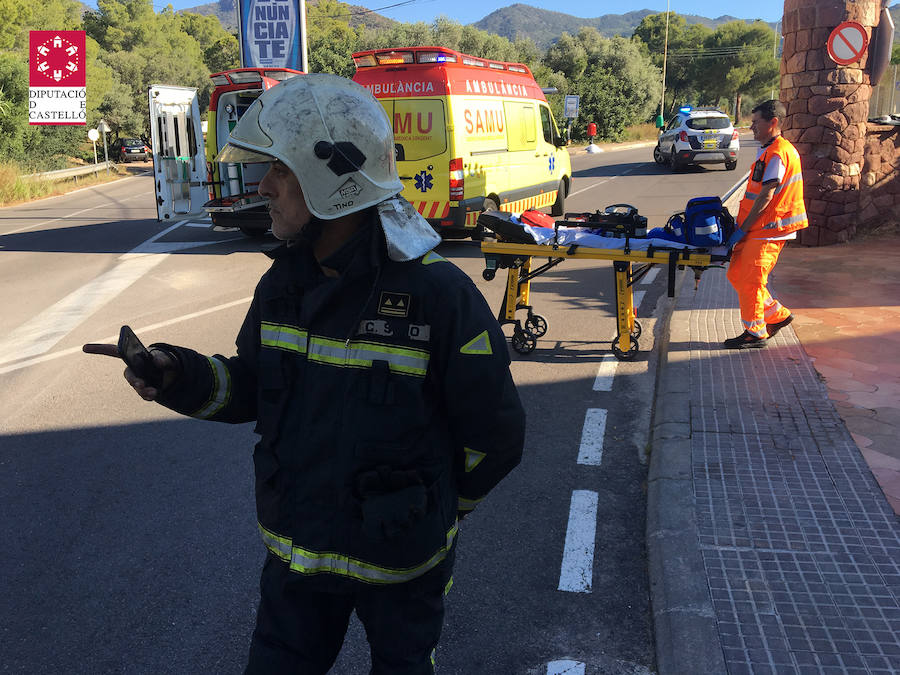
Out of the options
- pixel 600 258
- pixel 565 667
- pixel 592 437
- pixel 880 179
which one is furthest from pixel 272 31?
pixel 565 667

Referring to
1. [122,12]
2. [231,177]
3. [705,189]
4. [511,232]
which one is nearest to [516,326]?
[511,232]

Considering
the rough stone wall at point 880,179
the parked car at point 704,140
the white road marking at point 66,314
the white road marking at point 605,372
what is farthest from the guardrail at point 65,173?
the white road marking at point 605,372

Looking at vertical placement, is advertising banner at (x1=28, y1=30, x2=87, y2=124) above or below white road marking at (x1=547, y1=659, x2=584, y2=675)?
above

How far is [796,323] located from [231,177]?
392 inches

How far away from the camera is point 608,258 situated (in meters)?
6.31

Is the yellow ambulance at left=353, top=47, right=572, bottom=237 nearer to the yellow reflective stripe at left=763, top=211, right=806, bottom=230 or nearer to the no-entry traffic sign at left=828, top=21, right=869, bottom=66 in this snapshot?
the no-entry traffic sign at left=828, top=21, right=869, bottom=66

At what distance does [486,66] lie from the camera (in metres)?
12.4

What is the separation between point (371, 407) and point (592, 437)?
3.49 metres

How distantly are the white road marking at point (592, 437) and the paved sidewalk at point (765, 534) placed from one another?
1.11 feet

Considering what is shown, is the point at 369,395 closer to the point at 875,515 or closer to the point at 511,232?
the point at 875,515

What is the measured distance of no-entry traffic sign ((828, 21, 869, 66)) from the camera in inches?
403

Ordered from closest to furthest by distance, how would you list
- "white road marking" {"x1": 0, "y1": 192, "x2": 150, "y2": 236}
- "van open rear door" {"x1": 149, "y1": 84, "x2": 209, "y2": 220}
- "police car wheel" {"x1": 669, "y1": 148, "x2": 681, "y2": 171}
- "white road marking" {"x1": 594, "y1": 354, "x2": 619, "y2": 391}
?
"white road marking" {"x1": 594, "y1": 354, "x2": 619, "y2": 391}, "van open rear door" {"x1": 149, "y1": 84, "x2": 209, "y2": 220}, "white road marking" {"x1": 0, "y1": 192, "x2": 150, "y2": 236}, "police car wheel" {"x1": 669, "y1": 148, "x2": 681, "y2": 171}

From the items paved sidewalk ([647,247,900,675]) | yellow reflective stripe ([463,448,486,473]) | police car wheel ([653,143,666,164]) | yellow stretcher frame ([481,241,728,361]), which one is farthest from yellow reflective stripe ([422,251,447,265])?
police car wheel ([653,143,666,164])

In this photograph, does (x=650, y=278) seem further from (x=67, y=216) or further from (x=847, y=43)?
(x=67, y=216)
